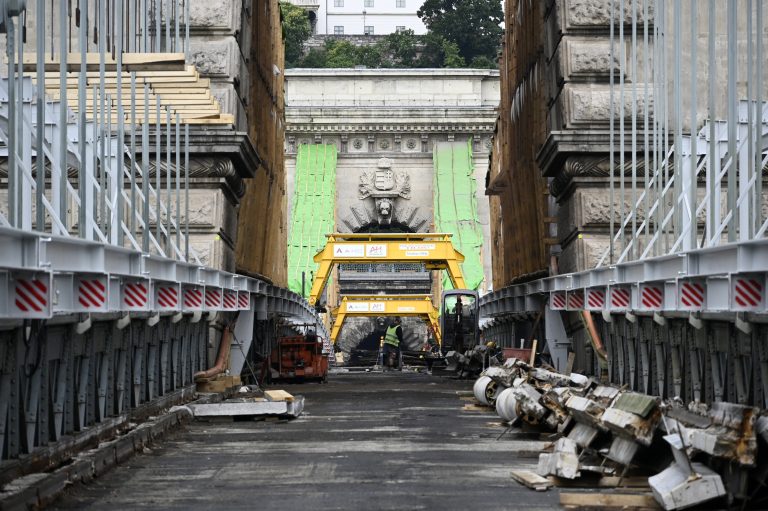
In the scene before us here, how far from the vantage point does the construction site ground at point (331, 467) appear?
13.4 m

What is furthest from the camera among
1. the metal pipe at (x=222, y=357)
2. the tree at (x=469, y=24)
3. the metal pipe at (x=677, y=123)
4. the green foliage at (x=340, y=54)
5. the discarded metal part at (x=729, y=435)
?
the tree at (x=469, y=24)

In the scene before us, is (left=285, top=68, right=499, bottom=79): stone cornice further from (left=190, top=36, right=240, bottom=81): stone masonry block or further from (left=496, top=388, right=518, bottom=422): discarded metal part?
(left=496, top=388, right=518, bottom=422): discarded metal part

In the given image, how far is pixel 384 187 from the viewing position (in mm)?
98062

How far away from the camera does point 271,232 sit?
44281 millimetres

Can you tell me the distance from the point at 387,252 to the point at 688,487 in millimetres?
52248

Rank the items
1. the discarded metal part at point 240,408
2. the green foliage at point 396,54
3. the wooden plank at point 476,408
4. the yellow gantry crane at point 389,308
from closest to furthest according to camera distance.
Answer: the discarded metal part at point 240,408, the wooden plank at point 476,408, the yellow gantry crane at point 389,308, the green foliage at point 396,54

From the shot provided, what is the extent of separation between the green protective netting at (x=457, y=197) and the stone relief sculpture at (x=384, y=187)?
89.4 inches

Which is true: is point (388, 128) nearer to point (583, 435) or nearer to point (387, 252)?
point (387, 252)

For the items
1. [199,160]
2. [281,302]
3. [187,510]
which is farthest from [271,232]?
[187,510]

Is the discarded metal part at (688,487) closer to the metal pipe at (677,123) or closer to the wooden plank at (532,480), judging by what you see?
the wooden plank at (532,480)

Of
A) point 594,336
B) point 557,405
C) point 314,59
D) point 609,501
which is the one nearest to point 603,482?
A: point 609,501

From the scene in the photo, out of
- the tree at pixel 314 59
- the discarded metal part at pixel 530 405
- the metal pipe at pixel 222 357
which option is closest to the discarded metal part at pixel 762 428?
the discarded metal part at pixel 530 405

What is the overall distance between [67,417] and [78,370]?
936 mm

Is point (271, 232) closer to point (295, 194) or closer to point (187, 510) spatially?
point (187, 510)
